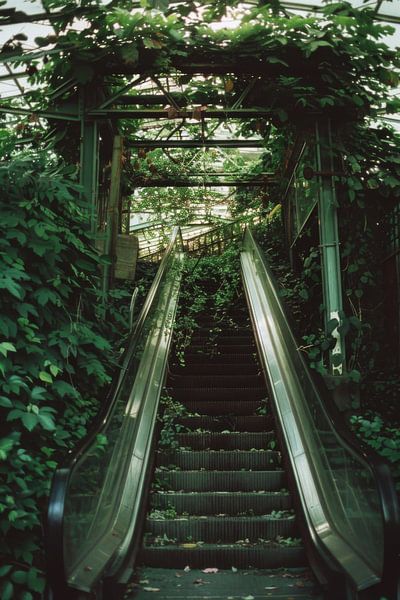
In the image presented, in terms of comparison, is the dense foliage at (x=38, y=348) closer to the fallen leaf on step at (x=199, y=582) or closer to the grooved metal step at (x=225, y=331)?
the fallen leaf on step at (x=199, y=582)

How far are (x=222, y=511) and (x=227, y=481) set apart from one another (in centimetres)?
37

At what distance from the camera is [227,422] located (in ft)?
21.9

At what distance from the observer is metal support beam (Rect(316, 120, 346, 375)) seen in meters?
6.53

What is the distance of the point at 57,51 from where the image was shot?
20.4 feet

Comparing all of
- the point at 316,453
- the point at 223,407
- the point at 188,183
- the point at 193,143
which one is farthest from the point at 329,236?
the point at 188,183

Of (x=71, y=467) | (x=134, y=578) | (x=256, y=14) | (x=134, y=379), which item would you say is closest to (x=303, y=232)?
(x=256, y=14)

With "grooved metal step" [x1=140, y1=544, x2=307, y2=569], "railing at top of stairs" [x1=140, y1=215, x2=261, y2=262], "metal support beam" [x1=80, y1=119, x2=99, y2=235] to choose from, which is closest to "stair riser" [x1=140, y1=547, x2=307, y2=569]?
"grooved metal step" [x1=140, y1=544, x2=307, y2=569]

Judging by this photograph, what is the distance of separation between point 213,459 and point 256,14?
14.2ft

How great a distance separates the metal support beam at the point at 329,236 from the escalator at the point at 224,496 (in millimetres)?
503

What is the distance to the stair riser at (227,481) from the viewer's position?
5.62 m

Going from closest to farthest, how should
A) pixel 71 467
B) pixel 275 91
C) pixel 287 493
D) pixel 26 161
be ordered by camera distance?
pixel 71 467 < pixel 26 161 < pixel 287 493 < pixel 275 91

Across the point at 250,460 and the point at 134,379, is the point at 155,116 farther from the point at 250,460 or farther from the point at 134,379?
the point at 250,460

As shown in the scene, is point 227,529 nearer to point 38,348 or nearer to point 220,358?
point 38,348

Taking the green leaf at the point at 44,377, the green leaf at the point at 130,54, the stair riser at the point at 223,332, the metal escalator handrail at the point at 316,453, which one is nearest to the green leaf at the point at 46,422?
the green leaf at the point at 44,377
